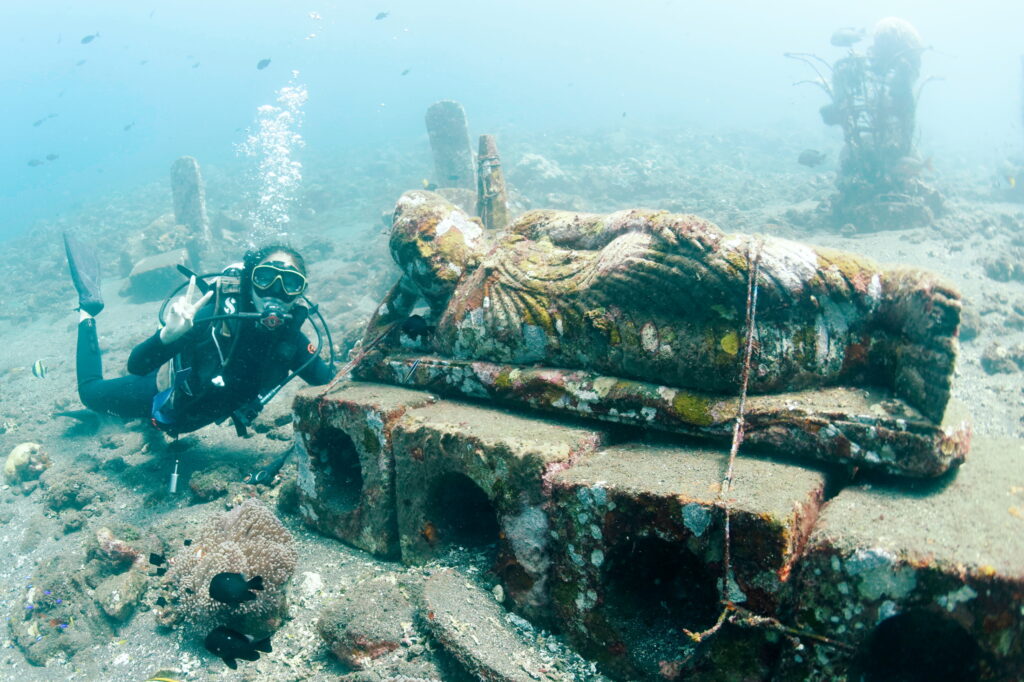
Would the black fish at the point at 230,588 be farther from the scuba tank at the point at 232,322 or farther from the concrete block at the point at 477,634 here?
the scuba tank at the point at 232,322

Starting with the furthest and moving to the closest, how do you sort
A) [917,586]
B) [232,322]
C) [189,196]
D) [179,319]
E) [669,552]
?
[189,196] → [232,322] → [179,319] → [669,552] → [917,586]

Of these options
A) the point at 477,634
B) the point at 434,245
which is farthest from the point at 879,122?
the point at 477,634

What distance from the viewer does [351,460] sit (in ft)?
17.8

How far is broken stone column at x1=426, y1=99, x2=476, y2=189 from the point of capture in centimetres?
2219

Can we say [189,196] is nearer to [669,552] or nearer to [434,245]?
Answer: [434,245]

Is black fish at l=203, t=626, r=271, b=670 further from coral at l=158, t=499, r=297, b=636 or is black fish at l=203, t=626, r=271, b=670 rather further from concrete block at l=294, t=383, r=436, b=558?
concrete block at l=294, t=383, r=436, b=558

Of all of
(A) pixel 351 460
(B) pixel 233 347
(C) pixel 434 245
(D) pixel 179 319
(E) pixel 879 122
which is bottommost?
(A) pixel 351 460

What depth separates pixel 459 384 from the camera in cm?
471

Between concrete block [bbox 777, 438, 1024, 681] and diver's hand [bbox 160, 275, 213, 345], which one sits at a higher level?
diver's hand [bbox 160, 275, 213, 345]

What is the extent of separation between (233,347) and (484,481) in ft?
13.9

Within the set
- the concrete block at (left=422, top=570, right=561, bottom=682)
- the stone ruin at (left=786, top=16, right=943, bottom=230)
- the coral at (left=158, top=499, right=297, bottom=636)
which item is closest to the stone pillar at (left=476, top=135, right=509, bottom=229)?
the coral at (left=158, top=499, right=297, bottom=636)

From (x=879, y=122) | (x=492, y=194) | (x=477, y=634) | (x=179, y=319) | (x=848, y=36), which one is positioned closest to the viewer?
(x=477, y=634)

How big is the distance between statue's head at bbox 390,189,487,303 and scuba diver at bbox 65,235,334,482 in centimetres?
150

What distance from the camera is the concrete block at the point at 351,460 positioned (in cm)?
446
